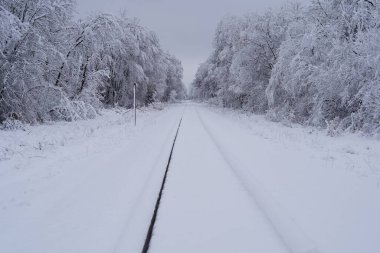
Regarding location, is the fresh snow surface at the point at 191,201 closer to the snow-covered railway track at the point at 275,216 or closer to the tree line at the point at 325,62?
the snow-covered railway track at the point at 275,216

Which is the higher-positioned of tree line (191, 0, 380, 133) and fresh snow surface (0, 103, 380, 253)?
tree line (191, 0, 380, 133)

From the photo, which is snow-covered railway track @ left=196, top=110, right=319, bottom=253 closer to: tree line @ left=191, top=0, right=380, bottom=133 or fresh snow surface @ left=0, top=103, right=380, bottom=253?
fresh snow surface @ left=0, top=103, right=380, bottom=253

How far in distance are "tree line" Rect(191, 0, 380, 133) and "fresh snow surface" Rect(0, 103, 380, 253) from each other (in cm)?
595

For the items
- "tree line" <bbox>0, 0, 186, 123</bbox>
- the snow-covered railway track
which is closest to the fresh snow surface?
the snow-covered railway track

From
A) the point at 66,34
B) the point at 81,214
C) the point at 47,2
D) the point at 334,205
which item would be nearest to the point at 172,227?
the point at 81,214

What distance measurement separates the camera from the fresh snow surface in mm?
4011

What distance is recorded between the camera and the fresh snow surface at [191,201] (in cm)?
401

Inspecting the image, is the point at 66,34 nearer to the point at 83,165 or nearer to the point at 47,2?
the point at 47,2

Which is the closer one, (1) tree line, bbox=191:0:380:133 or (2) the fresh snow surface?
(2) the fresh snow surface

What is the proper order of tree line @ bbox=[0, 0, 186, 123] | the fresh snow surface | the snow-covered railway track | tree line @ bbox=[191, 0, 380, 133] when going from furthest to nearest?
tree line @ bbox=[0, 0, 186, 123] < tree line @ bbox=[191, 0, 380, 133] < the fresh snow surface < the snow-covered railway track

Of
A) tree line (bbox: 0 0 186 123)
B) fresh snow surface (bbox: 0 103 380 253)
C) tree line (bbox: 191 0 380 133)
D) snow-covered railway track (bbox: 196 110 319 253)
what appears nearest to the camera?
snow-covered railway track (bbox: 196 110 319 253)

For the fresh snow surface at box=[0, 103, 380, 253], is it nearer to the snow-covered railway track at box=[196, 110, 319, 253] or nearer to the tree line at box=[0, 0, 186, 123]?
the snow-covered railway track at box=[196, 110, 319, 253]

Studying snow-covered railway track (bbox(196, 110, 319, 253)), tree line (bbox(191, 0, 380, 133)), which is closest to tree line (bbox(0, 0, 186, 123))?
snow-covered railway track (bbox(196, 110, 319, 253))

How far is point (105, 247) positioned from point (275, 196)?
3.17 meters
